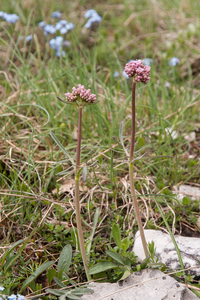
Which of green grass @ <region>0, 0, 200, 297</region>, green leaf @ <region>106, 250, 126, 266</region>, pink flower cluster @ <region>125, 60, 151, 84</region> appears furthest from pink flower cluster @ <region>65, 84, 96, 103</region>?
green leaf @ <region>106, 250, 126, 266</region>

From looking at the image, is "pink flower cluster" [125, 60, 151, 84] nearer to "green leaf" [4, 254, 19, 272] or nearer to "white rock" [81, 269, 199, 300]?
"white rock" [81, 269, 199, 300]

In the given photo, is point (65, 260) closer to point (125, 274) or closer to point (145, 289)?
point (125, 274)

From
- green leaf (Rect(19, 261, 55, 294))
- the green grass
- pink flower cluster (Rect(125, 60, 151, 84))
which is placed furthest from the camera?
the green grass

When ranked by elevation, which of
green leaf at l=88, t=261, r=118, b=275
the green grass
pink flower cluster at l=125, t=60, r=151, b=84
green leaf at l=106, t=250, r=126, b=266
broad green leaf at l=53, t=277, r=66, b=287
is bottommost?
broad green leaf at l=53, t=277, r=66, b=287

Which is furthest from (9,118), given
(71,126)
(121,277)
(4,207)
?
(121,277)

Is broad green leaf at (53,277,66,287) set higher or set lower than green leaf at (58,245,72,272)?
lower

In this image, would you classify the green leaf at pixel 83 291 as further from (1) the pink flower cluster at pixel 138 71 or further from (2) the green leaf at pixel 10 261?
(1) the pink flower cluster at pixel 138 71

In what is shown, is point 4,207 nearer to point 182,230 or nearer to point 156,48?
point 182,230

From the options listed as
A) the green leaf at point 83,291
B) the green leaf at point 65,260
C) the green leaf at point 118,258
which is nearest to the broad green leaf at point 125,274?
the green leaf at point 118,258
